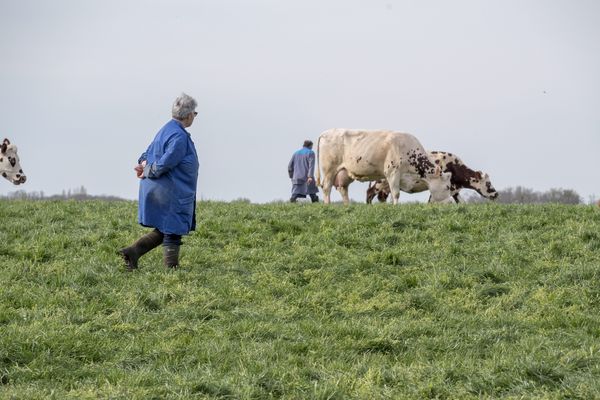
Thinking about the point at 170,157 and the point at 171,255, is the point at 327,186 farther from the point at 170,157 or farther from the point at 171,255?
the point at 170,157

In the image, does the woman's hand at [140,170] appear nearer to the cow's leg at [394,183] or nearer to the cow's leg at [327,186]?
the cow's leg at [394,183]

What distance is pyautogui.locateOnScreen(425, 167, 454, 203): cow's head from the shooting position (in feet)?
82.0

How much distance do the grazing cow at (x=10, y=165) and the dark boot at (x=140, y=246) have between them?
479 inches

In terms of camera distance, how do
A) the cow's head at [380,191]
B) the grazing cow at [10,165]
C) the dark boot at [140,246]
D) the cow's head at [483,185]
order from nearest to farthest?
the dark boot at [140,246]
the grazing cow at [10,165]
the cow's head at [483,185]
the cow's head at [380,191]

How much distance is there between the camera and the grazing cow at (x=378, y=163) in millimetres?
24891

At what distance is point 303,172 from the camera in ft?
82.0

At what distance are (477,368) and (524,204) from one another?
31.8 feet

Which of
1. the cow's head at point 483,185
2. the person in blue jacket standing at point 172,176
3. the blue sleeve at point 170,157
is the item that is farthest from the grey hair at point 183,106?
the cow's head at point 483,185

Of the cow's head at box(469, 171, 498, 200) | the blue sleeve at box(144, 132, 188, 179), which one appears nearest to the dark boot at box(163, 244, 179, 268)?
the blue sleeve at box(144, 132, 188, 179)

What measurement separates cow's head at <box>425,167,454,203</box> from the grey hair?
1313 cm

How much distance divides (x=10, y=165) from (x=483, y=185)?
502 inches

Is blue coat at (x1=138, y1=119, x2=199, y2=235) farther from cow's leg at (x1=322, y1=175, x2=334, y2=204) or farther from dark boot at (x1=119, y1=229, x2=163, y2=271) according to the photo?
cow's leg at (x1=322, y1=175, x2=334, y2=204)

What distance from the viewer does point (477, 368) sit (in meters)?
8.71

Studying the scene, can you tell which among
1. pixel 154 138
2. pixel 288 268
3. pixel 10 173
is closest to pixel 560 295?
pixel 288 268
